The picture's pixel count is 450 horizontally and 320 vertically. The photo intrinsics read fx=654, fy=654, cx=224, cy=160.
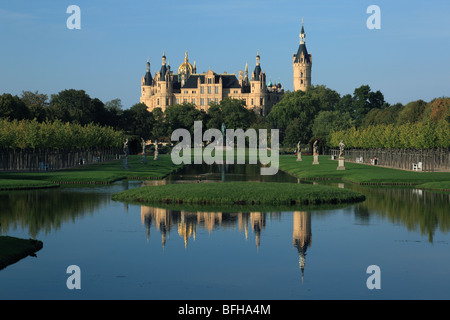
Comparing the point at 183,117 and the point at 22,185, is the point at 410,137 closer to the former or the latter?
the point at 22,185

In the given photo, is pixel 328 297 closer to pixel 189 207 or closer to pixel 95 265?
pixel 95 265

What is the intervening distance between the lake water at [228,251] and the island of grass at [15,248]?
0.31 meters

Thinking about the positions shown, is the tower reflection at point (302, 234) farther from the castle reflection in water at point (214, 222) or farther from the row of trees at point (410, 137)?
the row of trees at point (410, 137)

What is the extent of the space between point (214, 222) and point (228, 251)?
22.9 feet

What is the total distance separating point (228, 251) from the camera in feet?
86.1

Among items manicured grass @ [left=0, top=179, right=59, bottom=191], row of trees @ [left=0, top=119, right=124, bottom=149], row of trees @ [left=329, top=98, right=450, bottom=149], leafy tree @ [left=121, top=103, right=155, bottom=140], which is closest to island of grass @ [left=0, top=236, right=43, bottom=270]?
manicured grass @ [left=0, top=179, right=59, bottom=191]

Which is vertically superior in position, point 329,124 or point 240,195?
point 329,124

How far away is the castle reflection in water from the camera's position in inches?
1158

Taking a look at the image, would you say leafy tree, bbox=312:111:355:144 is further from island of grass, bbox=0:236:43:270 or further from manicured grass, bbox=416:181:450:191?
island of grass, bbox=0:236:43:270

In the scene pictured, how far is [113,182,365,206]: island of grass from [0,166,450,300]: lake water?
2.40m

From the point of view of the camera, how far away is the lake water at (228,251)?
20469mm

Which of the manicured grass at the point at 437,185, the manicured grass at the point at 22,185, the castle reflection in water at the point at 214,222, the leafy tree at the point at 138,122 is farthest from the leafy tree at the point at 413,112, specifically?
the castle reflection in water at the point at 214,222

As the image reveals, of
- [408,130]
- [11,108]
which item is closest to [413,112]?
[408,130]

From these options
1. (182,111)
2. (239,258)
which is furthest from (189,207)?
(182,111)
